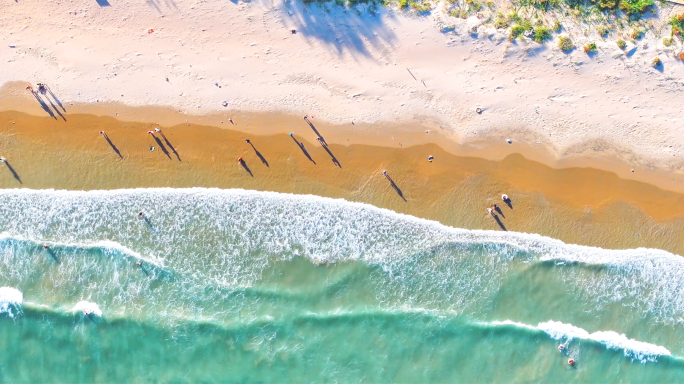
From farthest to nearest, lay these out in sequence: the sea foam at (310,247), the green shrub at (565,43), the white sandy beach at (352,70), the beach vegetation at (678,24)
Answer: the sea foam at (310,247)
the white sandy beach at (352,70)
the green shrub at (565,43)
the beach vegetation at (678,24)

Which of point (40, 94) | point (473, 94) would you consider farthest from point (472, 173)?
point (40, 94)

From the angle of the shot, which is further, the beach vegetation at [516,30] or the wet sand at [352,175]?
→ the wet sand at [352,175]

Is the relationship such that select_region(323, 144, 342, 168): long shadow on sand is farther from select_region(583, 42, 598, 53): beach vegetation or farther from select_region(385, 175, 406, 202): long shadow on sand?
select_region(583, 42, 598, 53): beach vegetation

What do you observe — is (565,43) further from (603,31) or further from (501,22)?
(501,22)

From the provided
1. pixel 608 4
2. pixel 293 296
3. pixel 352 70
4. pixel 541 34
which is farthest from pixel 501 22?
pixel 293 296

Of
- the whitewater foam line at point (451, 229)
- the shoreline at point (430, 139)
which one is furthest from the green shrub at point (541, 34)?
the whitewater foam line at point (451, 229)

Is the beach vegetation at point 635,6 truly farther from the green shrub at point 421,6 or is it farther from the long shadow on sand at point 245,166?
the long shadow on sand at point 245,166

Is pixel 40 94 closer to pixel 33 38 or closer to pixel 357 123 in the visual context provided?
pixel 33 38
